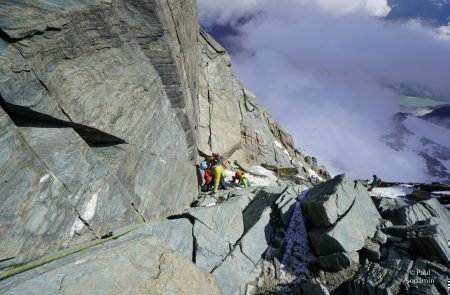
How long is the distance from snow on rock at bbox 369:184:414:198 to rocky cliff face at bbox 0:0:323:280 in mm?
34509

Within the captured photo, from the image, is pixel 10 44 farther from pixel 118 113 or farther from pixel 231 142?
pixel 231 142

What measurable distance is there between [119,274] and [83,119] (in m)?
5.53

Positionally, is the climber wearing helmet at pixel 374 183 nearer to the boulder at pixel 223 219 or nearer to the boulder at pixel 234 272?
the boulder at pixel 223 219

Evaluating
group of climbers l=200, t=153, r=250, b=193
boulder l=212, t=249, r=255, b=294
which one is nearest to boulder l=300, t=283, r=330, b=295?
boulder l=212, t=249, r=255, b=294

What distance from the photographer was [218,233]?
1202 centimetres

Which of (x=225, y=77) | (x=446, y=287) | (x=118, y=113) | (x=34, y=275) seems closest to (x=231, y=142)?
(x=225, y=77)

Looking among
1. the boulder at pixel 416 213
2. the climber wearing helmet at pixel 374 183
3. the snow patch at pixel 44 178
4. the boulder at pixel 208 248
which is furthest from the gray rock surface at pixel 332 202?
the climber wearing helmet at pixel 374 183

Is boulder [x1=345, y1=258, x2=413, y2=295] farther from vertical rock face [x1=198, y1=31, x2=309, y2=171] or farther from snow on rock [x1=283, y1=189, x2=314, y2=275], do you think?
vertical rock face [x1=198, y1=31, x2=309, y2=171]

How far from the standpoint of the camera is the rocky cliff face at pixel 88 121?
7520 millimetres

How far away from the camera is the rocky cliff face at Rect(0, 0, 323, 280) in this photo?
752 centimetres

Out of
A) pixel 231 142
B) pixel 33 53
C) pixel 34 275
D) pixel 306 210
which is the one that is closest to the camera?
pixel 34 275

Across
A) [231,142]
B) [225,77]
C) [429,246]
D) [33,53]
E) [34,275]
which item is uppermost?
[33,53]

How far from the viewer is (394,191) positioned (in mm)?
42719

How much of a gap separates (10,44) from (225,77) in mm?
36447
